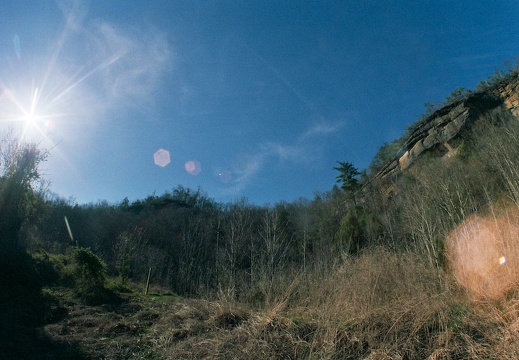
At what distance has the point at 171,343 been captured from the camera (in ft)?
19.3

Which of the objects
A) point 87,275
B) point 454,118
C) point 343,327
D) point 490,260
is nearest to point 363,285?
point 343,327

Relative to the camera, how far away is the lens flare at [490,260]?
18.4 ft

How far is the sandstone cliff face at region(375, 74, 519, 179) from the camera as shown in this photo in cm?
2641

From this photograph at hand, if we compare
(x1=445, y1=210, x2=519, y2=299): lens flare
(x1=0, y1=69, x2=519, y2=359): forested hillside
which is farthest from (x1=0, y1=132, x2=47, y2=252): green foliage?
(x1=445, y1=210, x2=519, y2=299): lens flare

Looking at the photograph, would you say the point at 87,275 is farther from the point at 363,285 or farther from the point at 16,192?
the point at 363,285

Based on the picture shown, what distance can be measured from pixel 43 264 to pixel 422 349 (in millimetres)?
17416

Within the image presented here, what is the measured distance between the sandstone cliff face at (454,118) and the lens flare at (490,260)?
2342 centimetres

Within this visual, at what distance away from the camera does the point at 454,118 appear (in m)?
29.5

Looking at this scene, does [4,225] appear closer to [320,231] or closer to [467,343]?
[467,343]

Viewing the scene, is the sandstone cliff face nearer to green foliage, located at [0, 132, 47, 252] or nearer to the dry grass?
the dry grass

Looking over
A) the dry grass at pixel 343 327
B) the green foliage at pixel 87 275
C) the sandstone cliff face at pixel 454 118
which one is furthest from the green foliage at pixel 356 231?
the green foliage at pixel 87 275

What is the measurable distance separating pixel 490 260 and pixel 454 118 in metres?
28.5

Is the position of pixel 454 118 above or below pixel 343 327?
above

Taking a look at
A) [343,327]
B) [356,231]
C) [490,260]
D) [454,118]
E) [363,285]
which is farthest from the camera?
[454,118]
